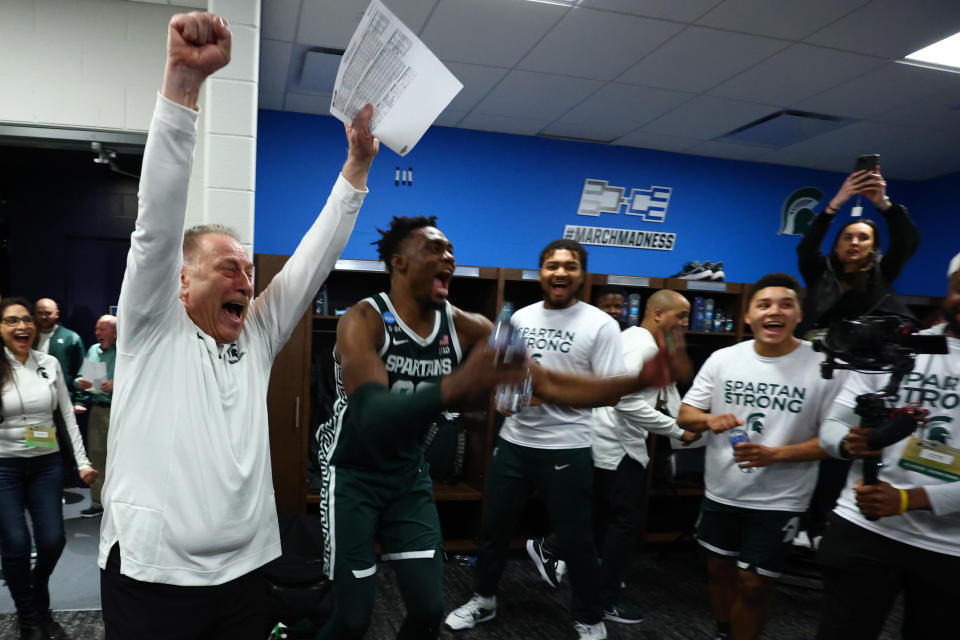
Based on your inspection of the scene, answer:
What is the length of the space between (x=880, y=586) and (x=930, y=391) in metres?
0.61

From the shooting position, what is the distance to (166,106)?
108cm

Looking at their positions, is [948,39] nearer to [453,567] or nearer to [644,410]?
[644,410]

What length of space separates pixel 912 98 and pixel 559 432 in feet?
12.1

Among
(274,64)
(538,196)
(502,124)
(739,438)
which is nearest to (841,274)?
(739,438)

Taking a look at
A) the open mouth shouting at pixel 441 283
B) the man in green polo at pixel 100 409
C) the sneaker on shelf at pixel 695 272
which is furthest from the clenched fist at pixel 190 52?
the sneaker on shelf at pixel 695 272

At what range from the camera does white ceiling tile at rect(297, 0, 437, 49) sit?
3.21 meters

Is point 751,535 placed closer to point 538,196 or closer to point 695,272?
point 695,272

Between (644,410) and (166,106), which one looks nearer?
(166,106)

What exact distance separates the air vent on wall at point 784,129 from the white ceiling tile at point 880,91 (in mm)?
133

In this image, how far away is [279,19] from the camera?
3.39 m

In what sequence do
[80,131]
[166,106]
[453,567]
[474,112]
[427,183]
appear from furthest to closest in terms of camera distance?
[427,183], [474,112], [453,567], [80,131], [166,106]

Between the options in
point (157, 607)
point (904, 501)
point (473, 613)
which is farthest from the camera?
point (473, 613)

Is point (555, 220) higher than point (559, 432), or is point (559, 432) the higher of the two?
point (555, 220)

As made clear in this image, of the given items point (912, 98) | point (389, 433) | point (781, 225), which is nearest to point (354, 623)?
point (389, 433)
